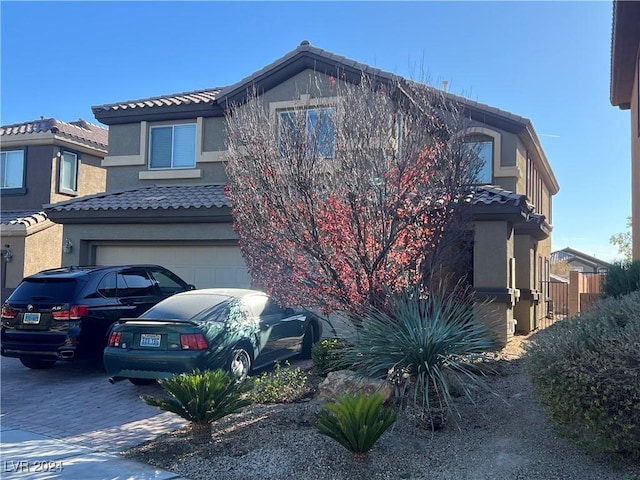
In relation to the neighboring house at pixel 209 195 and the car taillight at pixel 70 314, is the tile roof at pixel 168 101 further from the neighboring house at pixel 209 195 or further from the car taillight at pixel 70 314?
the car taillight at pixel 70 314

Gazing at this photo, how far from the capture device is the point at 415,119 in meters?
8.43

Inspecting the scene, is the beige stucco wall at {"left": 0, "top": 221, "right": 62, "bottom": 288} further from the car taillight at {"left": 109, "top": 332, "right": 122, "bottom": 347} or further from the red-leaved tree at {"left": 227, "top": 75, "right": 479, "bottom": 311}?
the red-leaved tree at {"left": 227, "top": 75, "right": 479, "bottom": 311}

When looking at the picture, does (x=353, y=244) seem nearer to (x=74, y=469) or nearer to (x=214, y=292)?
(x=214, y=292)

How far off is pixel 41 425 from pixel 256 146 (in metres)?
4.72

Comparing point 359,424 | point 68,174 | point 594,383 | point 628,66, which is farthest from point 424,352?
point 68,174

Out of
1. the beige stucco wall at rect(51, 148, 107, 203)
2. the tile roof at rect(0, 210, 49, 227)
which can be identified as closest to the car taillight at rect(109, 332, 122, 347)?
the tile roof at rect(0, 210, 49, 227)

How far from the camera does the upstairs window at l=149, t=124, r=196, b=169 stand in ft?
53.9

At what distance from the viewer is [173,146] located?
16641 mm

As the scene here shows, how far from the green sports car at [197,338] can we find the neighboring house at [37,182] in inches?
477

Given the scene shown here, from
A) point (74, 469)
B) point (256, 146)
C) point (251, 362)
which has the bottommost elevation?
point (74, 469)

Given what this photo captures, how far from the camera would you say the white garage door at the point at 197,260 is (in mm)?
14039

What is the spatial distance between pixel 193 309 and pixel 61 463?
326cm

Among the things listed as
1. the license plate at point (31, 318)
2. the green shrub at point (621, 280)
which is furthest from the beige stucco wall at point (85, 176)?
the green shrub at point (621, 280)

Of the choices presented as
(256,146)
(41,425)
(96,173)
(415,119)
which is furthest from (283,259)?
(96,173)
